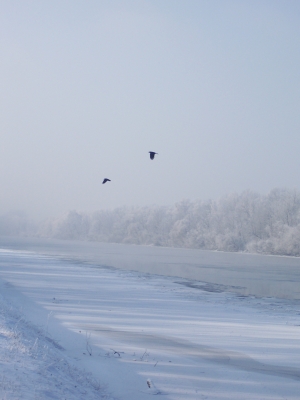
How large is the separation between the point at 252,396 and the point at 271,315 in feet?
33.5

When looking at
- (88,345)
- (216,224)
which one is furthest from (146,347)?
(216,224)

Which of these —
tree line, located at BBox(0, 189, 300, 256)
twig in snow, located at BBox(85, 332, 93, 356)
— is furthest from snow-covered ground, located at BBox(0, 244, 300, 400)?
tree line, located at BBox(0, 189, 300, 256)

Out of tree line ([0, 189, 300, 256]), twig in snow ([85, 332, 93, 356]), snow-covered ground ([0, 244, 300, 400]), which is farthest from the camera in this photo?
tree line ([0, 189, 300, 256])

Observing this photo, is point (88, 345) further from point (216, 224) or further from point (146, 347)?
point (216, 224)

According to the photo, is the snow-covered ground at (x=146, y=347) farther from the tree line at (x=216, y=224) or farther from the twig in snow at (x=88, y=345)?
the tree line at (x=216, y=224)

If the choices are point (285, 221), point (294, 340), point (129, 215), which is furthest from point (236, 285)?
point (129, 215)

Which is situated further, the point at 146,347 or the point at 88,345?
the point at 146,347

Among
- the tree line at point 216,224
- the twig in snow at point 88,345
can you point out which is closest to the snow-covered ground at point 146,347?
the twig in snow at point 88,345

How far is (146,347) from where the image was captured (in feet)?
39.2

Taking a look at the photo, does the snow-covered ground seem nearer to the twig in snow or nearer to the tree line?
the twig in snow

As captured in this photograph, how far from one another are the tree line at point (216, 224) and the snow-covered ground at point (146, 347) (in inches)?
2505

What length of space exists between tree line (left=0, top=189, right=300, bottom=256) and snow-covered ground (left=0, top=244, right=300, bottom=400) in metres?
63.6

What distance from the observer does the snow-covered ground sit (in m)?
7.91

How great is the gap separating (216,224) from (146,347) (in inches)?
3654
